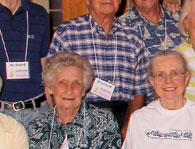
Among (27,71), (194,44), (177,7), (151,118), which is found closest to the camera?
(151,118)

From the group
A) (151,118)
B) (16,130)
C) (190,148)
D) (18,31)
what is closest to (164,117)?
(151,118)

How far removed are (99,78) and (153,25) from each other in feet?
2.53

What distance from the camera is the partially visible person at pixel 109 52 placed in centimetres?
357

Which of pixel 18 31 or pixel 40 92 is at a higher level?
pixel 18 31

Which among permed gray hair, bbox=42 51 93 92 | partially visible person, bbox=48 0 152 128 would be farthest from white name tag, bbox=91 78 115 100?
permed gray hair, bbox=42 51 93 92

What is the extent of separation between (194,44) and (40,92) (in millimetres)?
1327

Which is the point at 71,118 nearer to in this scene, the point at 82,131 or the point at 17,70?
the point at 82,131

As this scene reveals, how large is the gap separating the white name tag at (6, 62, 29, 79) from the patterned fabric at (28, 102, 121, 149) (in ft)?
2.16

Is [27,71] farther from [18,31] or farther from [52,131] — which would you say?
[52,131]

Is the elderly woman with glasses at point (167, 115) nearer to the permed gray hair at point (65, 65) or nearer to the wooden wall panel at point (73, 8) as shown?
the permed gray hair at point (65, 65)

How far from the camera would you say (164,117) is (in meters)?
2.99

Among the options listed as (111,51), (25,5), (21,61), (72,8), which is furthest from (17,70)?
(72,8)

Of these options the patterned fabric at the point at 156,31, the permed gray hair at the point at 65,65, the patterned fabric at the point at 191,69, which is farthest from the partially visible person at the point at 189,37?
the permed gray hair at the point at 65,65

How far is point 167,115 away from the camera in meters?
2.99
